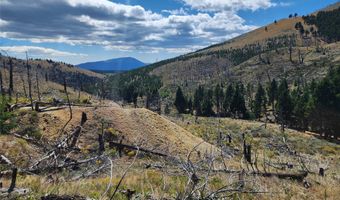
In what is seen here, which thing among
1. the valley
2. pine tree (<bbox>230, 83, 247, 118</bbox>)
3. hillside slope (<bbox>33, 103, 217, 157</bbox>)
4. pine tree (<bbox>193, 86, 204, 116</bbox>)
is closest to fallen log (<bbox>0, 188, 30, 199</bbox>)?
the valley

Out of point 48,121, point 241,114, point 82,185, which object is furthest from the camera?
point 241,114

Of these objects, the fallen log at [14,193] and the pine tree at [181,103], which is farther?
the pine tree at [181,103]

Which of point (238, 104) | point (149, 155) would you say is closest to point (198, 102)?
point (238, 104)

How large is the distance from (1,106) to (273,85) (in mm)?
88300

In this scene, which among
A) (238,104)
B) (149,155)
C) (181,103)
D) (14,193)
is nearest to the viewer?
(14,193)

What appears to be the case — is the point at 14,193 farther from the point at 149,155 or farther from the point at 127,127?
the point at 127,127

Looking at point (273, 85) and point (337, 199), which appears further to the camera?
point (273, 85)

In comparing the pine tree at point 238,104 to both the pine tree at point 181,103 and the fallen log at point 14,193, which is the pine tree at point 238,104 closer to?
the pine tree at point 181,103

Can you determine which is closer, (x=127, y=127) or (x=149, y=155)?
(x=149, y=155)

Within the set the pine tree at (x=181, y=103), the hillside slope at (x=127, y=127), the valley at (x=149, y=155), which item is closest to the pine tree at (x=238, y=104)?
the valley at (x=149, y=155)

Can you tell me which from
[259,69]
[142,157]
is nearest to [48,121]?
[142,157]

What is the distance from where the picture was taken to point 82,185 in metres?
7.27

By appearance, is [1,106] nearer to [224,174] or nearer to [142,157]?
[142,157]

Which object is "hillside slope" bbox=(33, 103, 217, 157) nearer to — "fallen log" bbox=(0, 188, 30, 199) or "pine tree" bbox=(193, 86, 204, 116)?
"fallen log" bbox=(0, 188, 30, 199)
